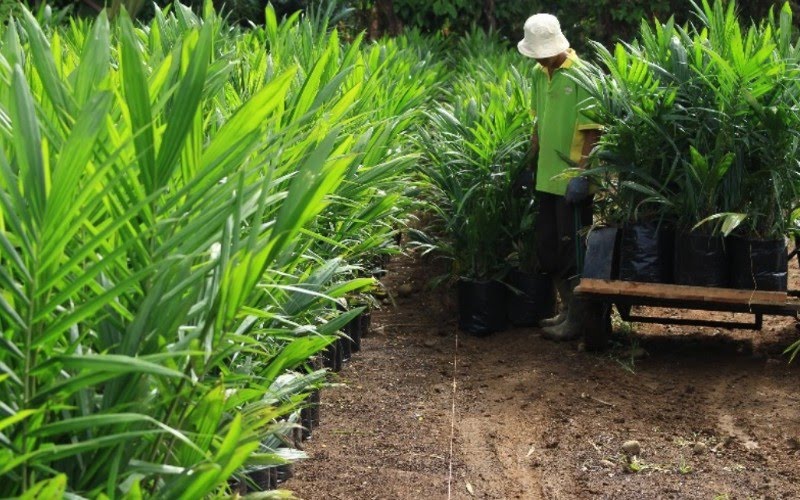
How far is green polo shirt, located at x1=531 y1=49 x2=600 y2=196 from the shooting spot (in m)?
6.50

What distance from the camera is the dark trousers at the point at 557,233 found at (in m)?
6.68

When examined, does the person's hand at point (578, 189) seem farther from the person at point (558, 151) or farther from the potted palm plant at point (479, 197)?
the potted palm plant at point (479, 197)

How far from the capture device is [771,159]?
5.63 m

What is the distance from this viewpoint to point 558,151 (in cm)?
653

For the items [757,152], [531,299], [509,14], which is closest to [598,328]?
[531,299]

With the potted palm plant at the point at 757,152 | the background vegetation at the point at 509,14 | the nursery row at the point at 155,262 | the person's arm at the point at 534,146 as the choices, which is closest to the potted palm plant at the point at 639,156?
the potted palm plant at the point at 757,152

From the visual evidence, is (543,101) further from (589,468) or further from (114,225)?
(114,225)

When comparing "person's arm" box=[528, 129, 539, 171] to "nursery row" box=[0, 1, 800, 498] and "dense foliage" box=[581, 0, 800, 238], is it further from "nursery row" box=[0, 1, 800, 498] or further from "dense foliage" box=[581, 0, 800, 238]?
"nursery row" box=[0, 1, 800, 498]

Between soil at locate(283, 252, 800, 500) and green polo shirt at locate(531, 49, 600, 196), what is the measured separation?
0.90m

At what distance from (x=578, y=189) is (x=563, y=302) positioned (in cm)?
89

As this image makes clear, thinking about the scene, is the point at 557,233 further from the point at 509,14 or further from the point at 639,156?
the point at 509,14

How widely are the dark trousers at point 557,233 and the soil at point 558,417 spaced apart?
393 millimetres

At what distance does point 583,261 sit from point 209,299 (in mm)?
4235

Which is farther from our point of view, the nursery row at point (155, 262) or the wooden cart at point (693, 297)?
the wooden cart at point (693, 297)
